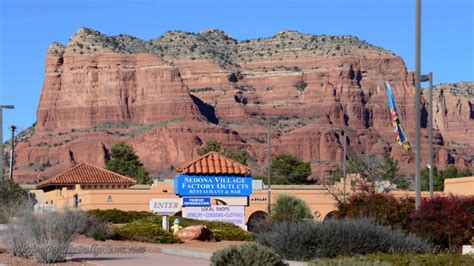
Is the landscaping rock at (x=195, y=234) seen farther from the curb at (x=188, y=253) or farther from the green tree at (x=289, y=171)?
the green tree at (x=289, y=171)

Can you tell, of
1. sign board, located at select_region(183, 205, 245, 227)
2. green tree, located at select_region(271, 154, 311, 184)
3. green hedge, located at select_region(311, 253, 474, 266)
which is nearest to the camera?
green hedge, located at select_region(311, 253, 474, 266)

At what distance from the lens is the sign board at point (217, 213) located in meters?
39.6

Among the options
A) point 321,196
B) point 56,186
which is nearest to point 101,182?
point 56,186

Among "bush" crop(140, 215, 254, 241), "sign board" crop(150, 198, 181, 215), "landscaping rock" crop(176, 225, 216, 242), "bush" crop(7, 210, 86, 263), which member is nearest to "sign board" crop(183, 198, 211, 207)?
"sign board" crop(150, 198, 181, 215)

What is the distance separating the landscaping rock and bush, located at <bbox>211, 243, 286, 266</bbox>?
16768 millimetres

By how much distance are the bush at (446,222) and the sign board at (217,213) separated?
1312cm

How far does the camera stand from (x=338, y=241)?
23.5 meters

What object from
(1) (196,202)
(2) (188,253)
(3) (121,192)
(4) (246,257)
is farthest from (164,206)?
(3) (121,192)

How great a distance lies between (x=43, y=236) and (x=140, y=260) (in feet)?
8.21

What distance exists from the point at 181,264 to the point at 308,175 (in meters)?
130

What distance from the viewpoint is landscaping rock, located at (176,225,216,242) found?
35.4m

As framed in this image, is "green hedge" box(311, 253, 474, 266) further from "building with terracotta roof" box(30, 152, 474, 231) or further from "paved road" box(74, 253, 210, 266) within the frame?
"building with terracotta roof" box(30, 152, 474, 231)

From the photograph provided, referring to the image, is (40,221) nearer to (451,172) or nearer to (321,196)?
(321,196)

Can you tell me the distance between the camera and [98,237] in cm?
3506
